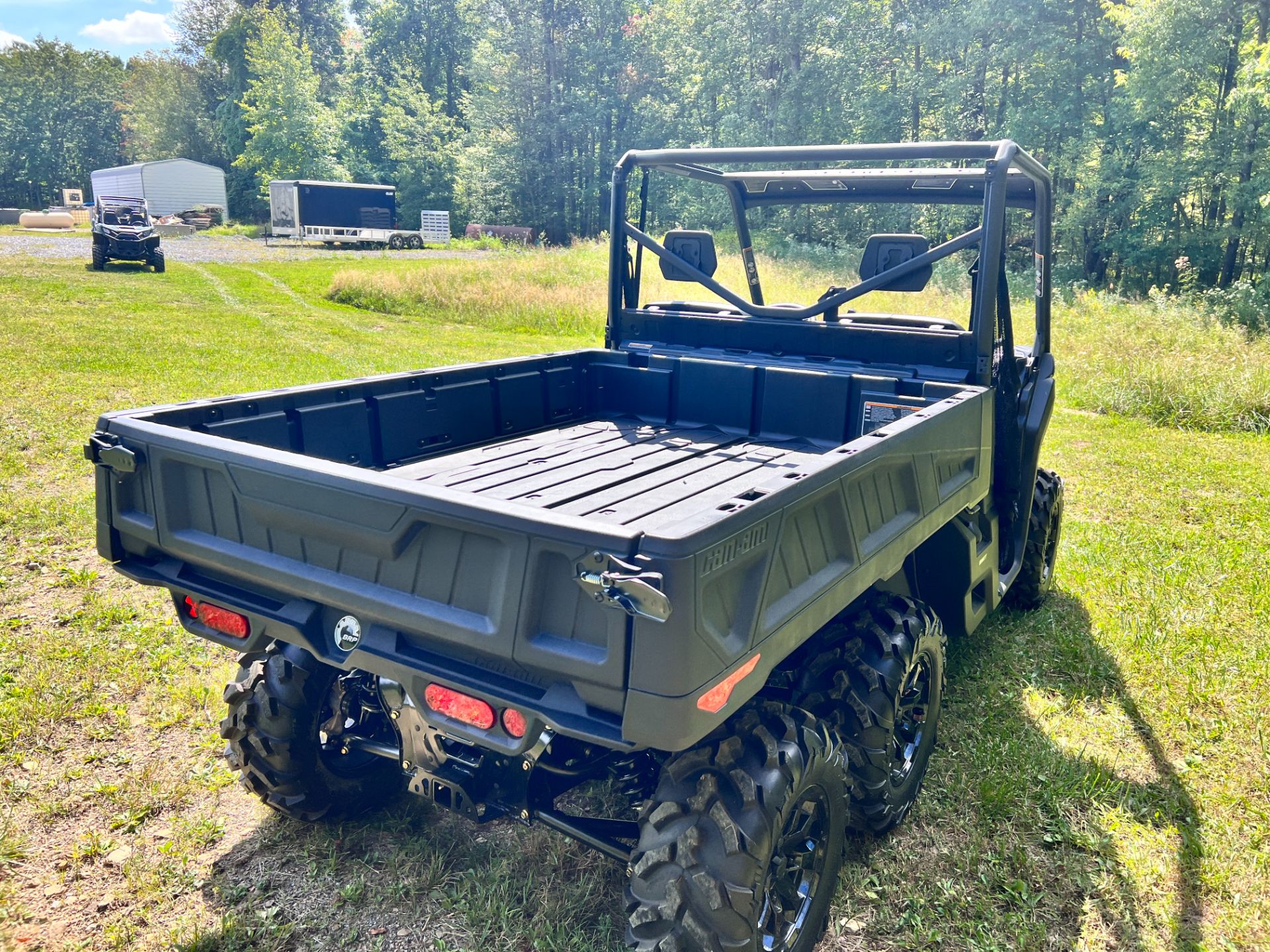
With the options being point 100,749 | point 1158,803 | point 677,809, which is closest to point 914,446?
point 677,809

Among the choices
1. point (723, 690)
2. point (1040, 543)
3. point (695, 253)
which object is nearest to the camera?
point (723, 690)

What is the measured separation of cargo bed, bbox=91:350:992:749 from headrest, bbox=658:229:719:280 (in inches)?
37.3

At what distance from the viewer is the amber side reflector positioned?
175 cm

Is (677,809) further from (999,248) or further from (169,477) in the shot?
(999,248)

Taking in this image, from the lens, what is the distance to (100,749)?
327cm

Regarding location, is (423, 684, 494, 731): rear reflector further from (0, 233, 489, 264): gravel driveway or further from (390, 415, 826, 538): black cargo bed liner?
(0, 233, 489, 264): gravel driveway

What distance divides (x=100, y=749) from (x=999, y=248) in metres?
3.71

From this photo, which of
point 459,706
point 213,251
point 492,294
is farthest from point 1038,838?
point 213,251

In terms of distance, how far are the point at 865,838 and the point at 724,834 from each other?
118cm

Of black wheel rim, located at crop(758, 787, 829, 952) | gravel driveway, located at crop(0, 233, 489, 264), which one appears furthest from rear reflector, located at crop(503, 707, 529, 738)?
gravel driveway, located at crop(0, 233, 489, 264)

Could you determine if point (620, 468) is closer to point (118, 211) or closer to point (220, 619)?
point (220, 619)

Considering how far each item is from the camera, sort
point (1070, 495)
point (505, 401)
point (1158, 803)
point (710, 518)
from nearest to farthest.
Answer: point (710, 518), point (1158, 803), point (505, 401), point (1070, 495)

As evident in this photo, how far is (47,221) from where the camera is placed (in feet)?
124

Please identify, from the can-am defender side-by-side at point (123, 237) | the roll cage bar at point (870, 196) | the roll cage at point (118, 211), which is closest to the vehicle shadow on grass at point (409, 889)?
the roll cage bar at point (870, 196)
